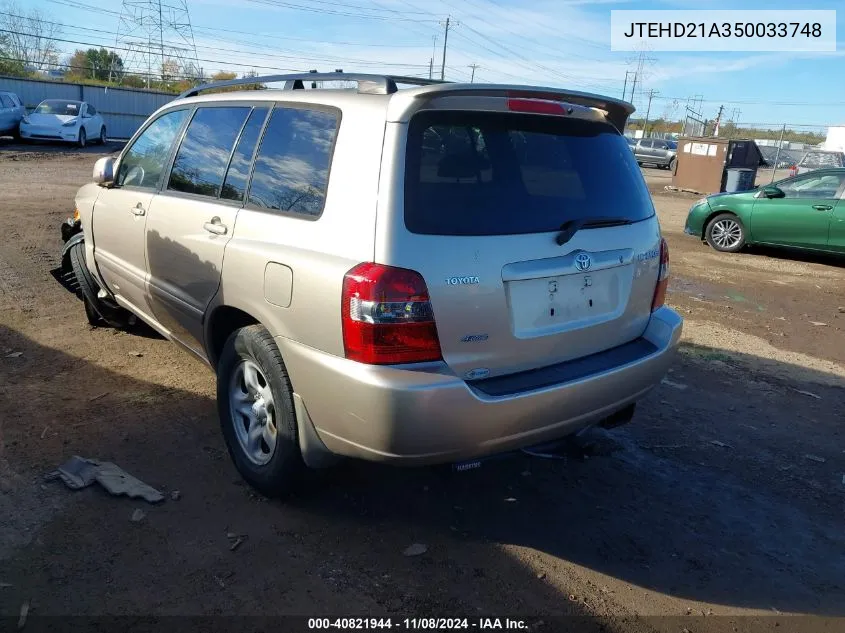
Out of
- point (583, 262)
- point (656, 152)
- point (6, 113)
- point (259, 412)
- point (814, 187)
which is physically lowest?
point (259, 412)

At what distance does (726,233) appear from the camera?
11.8m

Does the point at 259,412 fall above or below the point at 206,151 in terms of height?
below

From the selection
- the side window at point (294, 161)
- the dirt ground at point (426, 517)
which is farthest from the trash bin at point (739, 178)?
the side window at point (294, 161)

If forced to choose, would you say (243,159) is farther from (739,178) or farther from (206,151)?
(739,178)

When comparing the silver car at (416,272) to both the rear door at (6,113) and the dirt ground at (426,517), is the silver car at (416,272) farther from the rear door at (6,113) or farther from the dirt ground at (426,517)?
the rear door at (6,113)

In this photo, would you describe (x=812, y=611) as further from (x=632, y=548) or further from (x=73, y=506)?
(x=73, y=506)

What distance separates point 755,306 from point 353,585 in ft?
22.3

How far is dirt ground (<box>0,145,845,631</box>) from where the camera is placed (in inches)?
111

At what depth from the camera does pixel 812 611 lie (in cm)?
292

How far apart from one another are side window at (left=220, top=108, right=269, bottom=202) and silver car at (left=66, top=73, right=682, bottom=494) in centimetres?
1

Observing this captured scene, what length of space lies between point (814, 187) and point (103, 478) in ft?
35.6

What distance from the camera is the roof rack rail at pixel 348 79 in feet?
9.79

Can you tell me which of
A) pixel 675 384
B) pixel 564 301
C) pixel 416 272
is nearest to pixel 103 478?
pixel 416 272

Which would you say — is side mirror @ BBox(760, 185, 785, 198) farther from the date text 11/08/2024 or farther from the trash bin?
the date text 11/08/2024
